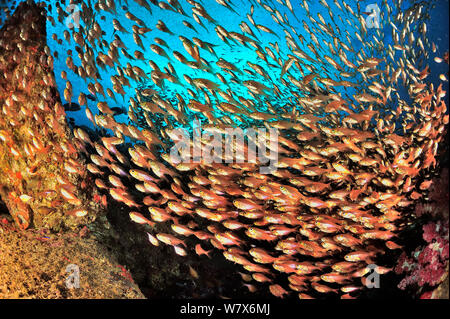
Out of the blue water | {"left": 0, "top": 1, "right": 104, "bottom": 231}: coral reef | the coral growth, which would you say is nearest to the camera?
the coral growth

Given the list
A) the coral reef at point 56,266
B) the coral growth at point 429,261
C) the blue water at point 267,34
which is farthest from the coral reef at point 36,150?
the coral growth at point 429,261

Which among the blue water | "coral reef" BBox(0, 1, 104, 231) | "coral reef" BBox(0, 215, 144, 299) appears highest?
the blue water

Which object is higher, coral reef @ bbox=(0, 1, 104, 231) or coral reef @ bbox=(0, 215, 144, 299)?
coral reef @ bbox=(0, 1, 104, 231)

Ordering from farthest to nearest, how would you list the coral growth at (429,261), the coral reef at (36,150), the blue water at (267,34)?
the blue water at (267,34) → the coral reef at (36,150) → the coral growth at (429,261)

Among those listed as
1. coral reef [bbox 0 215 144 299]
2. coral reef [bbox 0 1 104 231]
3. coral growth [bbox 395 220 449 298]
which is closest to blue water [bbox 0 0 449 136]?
coral reef [bbox 0 1 104 231]

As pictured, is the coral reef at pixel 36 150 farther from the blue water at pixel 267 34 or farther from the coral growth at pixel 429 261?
the coral growth at pixel 429 261

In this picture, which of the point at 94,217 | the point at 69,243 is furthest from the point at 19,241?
the point at 94,217

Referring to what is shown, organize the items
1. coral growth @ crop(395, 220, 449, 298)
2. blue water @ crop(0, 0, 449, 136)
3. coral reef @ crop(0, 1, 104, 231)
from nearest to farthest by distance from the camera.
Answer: coral growth @ crop(395, 220, 449, 298) → coral reef @ crop(0, 1, 104, 231) → blue water @ crop(0, 0, 449, 136)

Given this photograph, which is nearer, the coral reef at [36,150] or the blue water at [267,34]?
the coral reef at [36,150]

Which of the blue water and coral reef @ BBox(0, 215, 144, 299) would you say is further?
the blue water

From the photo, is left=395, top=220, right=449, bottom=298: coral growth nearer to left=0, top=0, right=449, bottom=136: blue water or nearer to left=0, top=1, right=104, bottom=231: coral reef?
left=0, top=0, right=449, bottom=136: blue water

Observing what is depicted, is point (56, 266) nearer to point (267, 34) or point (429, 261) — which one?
point (429, 261)

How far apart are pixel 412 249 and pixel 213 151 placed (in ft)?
11.7

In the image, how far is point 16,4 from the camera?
6.12 m
